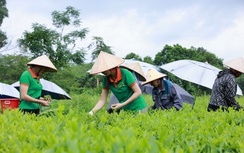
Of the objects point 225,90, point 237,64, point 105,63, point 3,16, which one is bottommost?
point 225,90

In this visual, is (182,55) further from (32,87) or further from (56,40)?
(32,87)

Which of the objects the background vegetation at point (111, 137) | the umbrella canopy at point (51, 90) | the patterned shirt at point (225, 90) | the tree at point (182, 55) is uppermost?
the tree at point (182, 55)

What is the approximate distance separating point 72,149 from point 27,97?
2978 mm

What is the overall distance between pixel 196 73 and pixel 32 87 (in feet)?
15.5

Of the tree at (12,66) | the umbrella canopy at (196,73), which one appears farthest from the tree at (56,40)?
the umbrella canopy at (196,73)

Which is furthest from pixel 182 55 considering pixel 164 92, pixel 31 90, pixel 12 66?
pixel 31 90

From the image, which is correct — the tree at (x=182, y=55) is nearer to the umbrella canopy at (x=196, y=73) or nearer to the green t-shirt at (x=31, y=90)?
the umbrella canopy at (x=196, y=73)

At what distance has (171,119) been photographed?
3.19 metres

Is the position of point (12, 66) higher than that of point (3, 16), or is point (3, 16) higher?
point (3, 16)

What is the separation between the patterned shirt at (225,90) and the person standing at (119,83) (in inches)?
57.6

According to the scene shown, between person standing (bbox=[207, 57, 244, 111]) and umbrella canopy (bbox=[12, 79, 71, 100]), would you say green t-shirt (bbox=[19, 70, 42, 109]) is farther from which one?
umbrella canopy (bbox=[12, 79, 71, 100])

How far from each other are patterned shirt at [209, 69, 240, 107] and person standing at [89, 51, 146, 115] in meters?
1.46

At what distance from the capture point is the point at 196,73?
807cm

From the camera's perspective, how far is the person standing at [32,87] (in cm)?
413
